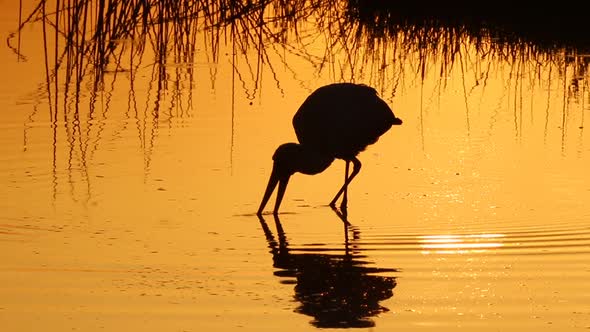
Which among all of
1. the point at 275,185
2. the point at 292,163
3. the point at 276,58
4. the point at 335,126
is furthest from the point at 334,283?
the point at 276,58

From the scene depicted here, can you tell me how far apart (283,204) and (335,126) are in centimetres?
93

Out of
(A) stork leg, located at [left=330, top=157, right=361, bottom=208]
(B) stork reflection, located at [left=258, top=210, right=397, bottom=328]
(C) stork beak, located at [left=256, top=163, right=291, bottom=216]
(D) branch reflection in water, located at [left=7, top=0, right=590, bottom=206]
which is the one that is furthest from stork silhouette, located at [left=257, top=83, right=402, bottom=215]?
(B) stork reflection, located at [left=258, top=210, right=397, bottom=328]

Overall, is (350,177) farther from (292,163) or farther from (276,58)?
(276,58)

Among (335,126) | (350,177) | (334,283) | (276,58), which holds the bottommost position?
(334,283)

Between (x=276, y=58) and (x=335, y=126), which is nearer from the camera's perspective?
(x=335, y=126)

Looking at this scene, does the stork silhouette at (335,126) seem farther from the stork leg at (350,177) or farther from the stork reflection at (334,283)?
the stork reflection at (334,283)

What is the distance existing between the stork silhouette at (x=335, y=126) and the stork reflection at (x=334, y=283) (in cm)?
160

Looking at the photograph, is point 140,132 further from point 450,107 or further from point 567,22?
A: point 567,22

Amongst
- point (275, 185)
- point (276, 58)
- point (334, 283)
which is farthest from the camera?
point (276, 58)

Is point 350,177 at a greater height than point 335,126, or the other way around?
point 335,126

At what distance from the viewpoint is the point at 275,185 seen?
9.53 meters

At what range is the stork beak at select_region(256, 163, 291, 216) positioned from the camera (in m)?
9.20

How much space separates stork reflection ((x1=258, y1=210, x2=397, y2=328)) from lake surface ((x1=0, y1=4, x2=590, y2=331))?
0.06 feet

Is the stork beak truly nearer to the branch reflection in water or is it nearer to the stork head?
the stork head
